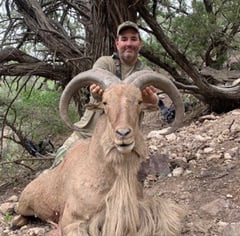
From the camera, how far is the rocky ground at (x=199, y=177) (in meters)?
4.93

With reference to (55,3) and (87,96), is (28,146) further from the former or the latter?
(55,3)

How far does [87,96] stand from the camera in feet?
25.0

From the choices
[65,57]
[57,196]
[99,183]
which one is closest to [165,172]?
[57,196]

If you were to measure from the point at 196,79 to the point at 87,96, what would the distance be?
57.8 inches

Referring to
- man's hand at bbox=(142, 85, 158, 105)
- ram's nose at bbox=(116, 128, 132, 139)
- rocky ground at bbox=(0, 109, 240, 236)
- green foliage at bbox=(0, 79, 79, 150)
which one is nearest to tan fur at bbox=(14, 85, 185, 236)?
ram's nose at bbox=(116, 128, 132, 139)

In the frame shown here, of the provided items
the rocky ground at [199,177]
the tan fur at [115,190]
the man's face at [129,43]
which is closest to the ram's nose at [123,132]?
the tan fur at [115,190]

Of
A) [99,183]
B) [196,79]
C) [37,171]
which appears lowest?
[37,171]

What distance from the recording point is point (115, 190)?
417cm

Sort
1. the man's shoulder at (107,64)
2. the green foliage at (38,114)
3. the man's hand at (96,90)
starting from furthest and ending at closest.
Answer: the green foliage at (38,114) < the man's shoulder at (107,64) < the man's hand at (96,90)

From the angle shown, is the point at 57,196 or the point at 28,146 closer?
the point at 57,196

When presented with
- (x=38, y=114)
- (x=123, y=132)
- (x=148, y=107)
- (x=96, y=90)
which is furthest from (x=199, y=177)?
(x=38, y=114)

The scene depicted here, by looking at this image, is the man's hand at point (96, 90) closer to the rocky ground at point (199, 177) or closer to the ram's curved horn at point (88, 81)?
the ram's curved horn at point (88, 81)

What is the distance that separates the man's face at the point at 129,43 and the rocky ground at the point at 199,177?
4.69ft

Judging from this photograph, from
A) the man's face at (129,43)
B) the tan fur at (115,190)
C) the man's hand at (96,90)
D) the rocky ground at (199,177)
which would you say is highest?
the man's face at (129,43)
